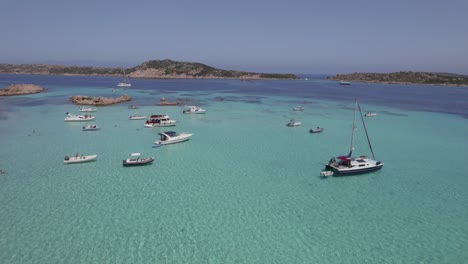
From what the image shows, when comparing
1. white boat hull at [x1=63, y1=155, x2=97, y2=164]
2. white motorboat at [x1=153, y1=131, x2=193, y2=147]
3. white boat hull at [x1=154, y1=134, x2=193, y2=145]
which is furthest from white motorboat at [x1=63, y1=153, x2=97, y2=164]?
white boat hull at [x1=154, y1=134, x2=193, y2=145]

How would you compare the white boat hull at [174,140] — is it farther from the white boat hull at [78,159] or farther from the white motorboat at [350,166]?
the white motorboat at [350,166]

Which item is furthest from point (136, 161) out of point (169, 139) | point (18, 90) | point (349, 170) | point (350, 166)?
point (18, 90)

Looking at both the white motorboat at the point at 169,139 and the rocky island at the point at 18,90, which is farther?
the rocky island at the point at 18,90

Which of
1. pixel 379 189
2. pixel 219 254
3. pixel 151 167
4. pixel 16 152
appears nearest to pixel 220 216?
pixel 219 254

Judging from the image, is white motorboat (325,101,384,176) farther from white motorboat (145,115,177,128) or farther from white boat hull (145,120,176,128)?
white motorboat (145,115,177,128)

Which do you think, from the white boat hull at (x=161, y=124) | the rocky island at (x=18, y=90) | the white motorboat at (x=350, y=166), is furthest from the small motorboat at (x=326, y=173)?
the rocky island at (x=18, y=90)

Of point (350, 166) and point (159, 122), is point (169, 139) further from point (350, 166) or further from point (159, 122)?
point (350, 166)

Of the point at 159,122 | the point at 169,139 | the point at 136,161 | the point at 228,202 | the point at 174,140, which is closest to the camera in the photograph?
the point at 228,202

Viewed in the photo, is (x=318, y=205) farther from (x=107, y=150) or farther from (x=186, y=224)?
(x=107, y=150)

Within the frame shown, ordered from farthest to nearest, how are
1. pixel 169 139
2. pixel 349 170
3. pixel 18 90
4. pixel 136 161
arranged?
pixel 18 90
pixel 169 139
pixel 136 161
pixel 349 170

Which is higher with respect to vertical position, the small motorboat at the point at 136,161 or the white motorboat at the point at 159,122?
the white motorboat at the point at 159,122
